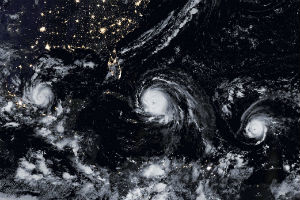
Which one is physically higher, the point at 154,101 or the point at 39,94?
the point at 39,94

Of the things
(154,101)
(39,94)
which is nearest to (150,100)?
(154,101)

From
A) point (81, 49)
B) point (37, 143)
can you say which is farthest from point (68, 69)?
point (37, 143)

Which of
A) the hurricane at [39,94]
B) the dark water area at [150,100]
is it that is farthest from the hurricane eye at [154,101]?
the hurricane at [39,94]

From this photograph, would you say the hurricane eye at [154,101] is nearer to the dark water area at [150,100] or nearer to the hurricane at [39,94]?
the dark water area at [150,100]

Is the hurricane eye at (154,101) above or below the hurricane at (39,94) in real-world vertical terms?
below

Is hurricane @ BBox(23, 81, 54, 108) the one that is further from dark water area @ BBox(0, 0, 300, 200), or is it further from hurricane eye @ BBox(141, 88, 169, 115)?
hurricane eye @ BBox(141, 88, 169, 115)

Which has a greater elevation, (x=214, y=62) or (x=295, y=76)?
(x=214, y=62)

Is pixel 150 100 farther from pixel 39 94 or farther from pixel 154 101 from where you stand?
pixel 39 94

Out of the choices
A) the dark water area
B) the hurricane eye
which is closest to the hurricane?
the dark water area

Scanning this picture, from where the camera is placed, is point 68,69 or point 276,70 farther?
point 68,69

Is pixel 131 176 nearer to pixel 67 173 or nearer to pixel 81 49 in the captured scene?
pixel 67 173

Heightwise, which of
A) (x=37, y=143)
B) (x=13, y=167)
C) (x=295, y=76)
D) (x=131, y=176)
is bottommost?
(x=131, y=176)
